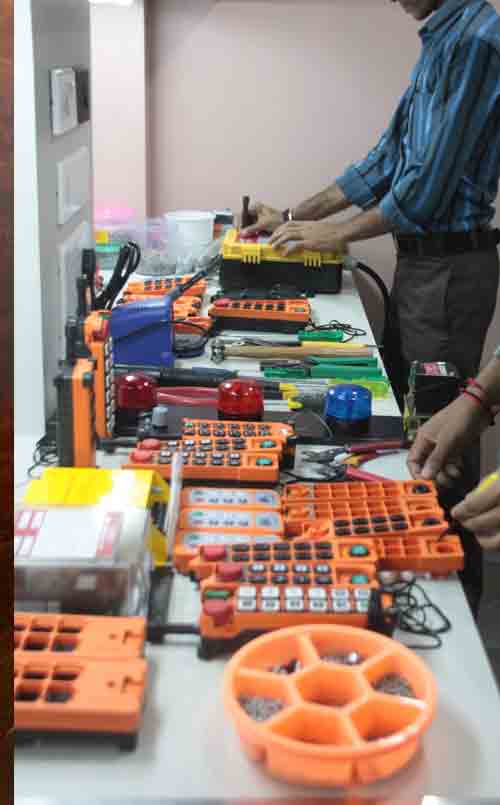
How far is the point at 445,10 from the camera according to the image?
1.99m

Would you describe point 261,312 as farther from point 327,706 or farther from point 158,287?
point 327,706

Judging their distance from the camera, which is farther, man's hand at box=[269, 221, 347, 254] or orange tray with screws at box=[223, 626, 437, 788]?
man's hand at box=[269, 221, 347, 254]

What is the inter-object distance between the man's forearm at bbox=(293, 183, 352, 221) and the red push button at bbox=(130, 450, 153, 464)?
1.52 metres

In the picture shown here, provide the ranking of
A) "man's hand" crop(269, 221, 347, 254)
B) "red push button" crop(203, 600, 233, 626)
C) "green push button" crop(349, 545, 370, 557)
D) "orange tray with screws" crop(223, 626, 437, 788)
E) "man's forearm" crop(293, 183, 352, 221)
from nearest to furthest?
1. "orange tray with screws" crop(223, 626, 437, 788)
2. "red push button" crop(203, 600, 233, 626)
3. "green push button" crop(349, 545, 370, 557)
4. "man's hand" crop(269, 221, 347, 254)
5. "man's forearm" crop(293, 183, 352, 221)

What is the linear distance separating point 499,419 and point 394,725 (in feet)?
7.28

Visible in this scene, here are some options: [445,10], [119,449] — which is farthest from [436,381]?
[445,10]

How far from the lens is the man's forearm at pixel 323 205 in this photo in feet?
8.07

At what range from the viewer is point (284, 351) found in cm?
165

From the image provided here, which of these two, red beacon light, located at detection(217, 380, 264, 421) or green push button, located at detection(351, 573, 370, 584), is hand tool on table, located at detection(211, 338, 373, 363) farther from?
green push button, located at detection(351, 573, 370, 584)

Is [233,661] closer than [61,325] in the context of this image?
Yes

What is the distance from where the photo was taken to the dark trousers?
2.15m

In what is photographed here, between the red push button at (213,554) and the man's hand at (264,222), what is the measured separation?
4.72 ft

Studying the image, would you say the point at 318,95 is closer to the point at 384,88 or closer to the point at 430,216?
the point at 384,88

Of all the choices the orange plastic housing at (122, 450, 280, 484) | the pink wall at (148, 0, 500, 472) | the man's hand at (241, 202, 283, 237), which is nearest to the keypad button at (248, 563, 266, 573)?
the orange plastic housing at (122, 450, 280, 484)
